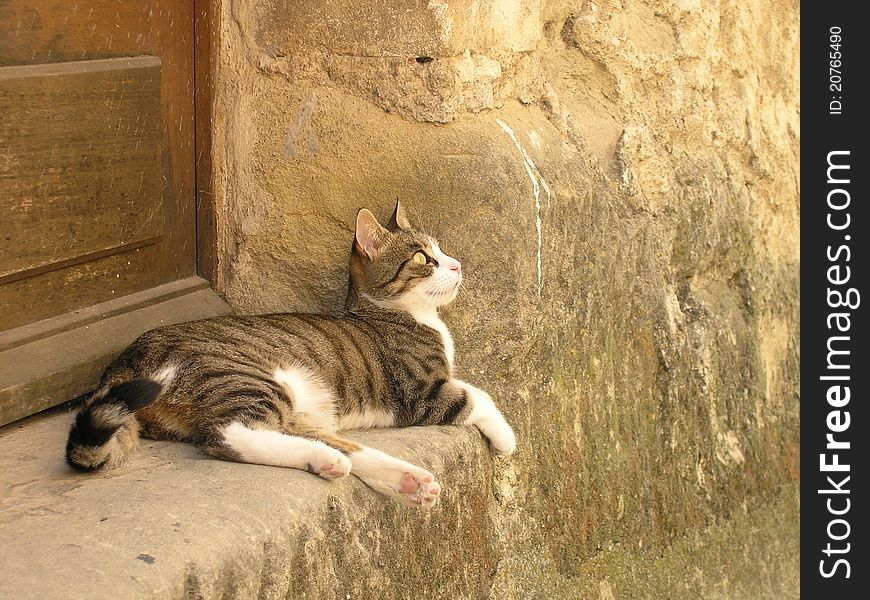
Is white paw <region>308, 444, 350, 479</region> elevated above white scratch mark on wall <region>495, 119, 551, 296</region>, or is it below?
below

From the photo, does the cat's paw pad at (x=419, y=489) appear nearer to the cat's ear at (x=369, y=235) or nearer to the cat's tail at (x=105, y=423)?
the cat's tail at (x=105, y=423)

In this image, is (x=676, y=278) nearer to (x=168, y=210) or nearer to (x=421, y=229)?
(x=421, y=229)

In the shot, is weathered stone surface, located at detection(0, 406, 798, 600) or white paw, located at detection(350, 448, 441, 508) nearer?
weathered stone surface, located at detection(0, 406, 798, 600)

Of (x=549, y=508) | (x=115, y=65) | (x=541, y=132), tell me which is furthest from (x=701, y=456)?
(x=115, y=65)

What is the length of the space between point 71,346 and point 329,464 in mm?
952

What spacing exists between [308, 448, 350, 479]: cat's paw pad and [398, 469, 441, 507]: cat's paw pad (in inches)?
6.6

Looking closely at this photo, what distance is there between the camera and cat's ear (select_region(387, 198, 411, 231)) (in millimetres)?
3197

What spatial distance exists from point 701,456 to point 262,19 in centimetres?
230

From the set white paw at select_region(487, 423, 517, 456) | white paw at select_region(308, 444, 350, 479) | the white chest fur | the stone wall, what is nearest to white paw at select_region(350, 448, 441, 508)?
white paw at select_region(308, 444, 350, 479)

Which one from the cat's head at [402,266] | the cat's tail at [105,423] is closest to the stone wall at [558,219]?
the cat's head at [402,266]

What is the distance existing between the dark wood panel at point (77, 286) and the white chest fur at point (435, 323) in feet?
2.85

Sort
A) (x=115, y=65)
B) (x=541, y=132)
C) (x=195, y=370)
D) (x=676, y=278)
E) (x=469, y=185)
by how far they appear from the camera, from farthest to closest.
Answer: (x=676, y=278)
(x=541, y=132)
(x=469, y=185)
(x=115, y=65)
(x=195, y=370)

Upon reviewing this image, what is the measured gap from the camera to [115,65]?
3041 millimetres

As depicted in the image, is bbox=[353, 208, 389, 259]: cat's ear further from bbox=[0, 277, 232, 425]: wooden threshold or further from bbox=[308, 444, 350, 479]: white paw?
bbox=[308, 444, 350, 479]: white paw
